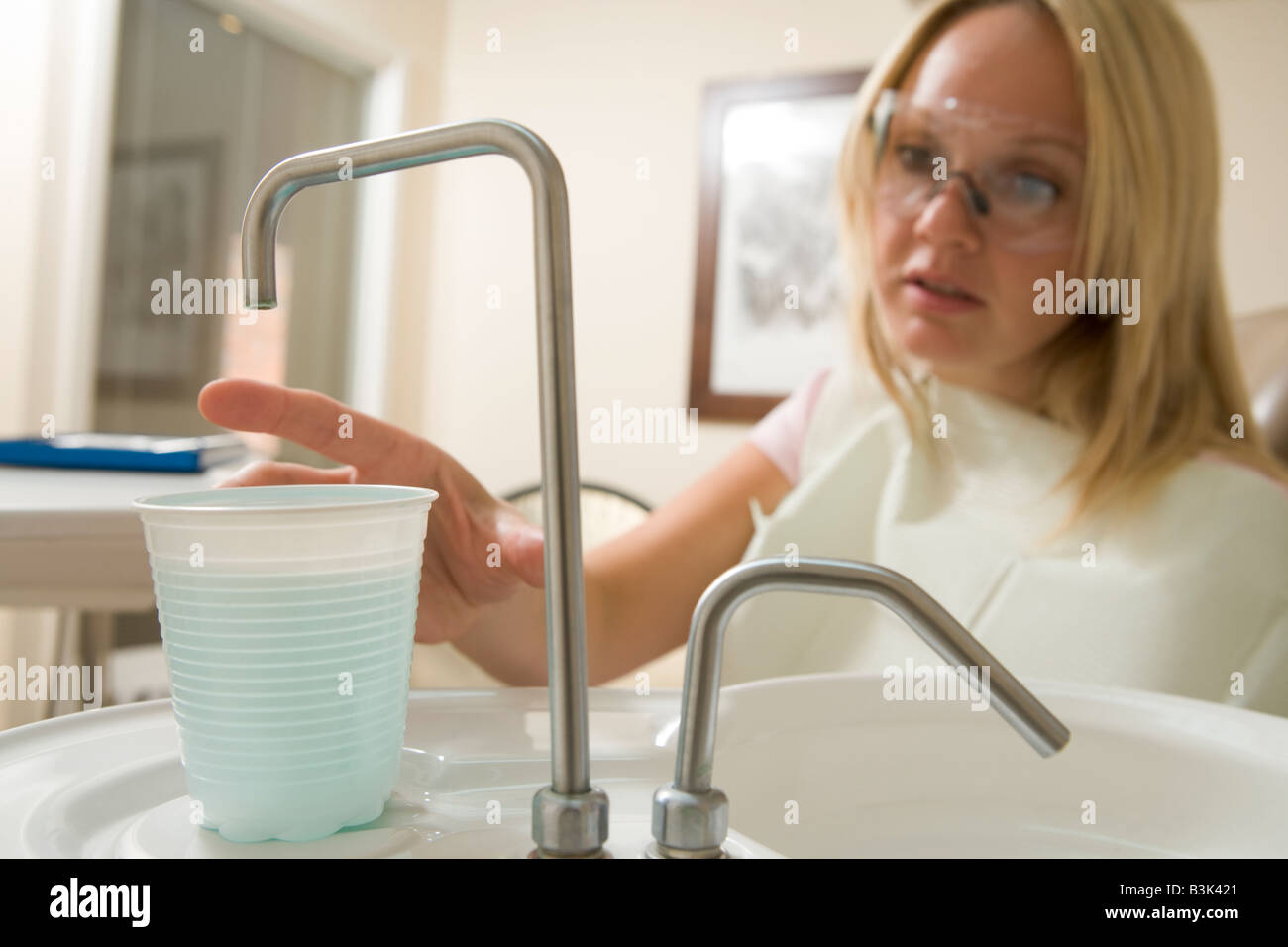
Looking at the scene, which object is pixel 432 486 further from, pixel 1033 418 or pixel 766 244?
pixel 766 244

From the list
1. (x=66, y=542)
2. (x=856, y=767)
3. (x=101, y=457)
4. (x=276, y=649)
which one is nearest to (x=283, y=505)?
(x=276, y=649)

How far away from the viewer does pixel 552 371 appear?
10.8 inches

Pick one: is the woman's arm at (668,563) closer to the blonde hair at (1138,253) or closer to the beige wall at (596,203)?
the blonde hair at (1138,253)

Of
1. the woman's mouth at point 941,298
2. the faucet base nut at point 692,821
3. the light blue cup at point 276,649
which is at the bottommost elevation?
the faucet base nut at point 692,821

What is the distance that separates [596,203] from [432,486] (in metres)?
2.39

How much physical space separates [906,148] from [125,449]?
91 centimetres

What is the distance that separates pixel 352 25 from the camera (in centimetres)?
267

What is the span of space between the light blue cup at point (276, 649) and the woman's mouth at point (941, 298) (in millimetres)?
642

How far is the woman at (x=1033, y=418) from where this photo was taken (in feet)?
2.62

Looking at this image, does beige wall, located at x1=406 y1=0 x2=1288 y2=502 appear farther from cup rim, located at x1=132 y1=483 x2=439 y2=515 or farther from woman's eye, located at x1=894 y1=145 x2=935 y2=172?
cup rim, located at x1=132 y1=483 x2=439 y2=515

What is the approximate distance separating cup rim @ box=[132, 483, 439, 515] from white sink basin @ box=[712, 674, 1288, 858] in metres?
0.19

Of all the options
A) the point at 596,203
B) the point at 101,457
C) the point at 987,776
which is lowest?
the point at 987,776

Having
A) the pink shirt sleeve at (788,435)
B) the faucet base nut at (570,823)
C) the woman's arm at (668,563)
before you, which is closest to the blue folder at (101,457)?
the woman's arm at (668,563)

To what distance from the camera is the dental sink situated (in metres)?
0.40
